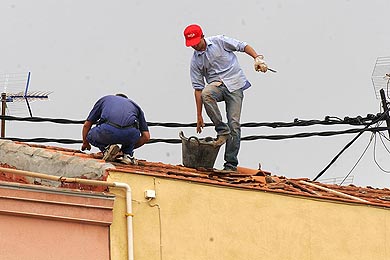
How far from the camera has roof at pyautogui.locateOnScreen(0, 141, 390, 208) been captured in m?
13.6

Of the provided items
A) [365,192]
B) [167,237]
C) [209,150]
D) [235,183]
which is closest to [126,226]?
[167,237]

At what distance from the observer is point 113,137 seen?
14672 mm

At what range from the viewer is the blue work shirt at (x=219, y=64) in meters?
15.8

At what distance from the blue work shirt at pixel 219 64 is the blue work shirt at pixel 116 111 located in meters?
1.23

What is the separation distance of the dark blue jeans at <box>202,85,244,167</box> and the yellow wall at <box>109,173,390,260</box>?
163 cm

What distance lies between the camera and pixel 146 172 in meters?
13.4

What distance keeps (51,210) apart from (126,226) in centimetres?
85

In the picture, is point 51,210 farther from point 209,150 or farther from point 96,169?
point 209,150

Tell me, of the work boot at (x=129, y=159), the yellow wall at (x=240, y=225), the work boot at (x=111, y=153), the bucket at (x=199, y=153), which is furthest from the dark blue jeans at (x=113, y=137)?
the yellow wall at (x=240, y=225)

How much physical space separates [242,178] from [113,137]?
64.3 inches

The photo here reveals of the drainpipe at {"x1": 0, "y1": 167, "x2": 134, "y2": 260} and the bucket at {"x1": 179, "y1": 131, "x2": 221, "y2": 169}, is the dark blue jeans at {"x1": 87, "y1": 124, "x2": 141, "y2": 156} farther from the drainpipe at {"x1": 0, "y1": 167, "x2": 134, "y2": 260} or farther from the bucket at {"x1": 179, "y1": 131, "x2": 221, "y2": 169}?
the drainpipe at {"x1": 0, "y1": 167, "x2": 134, "y2": 260}

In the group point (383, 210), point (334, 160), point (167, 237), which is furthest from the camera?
→ point (334, 160)

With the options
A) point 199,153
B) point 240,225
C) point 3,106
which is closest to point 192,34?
point 199,153

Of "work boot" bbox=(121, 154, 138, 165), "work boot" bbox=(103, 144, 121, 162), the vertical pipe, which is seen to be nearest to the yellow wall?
the vertical pipe
